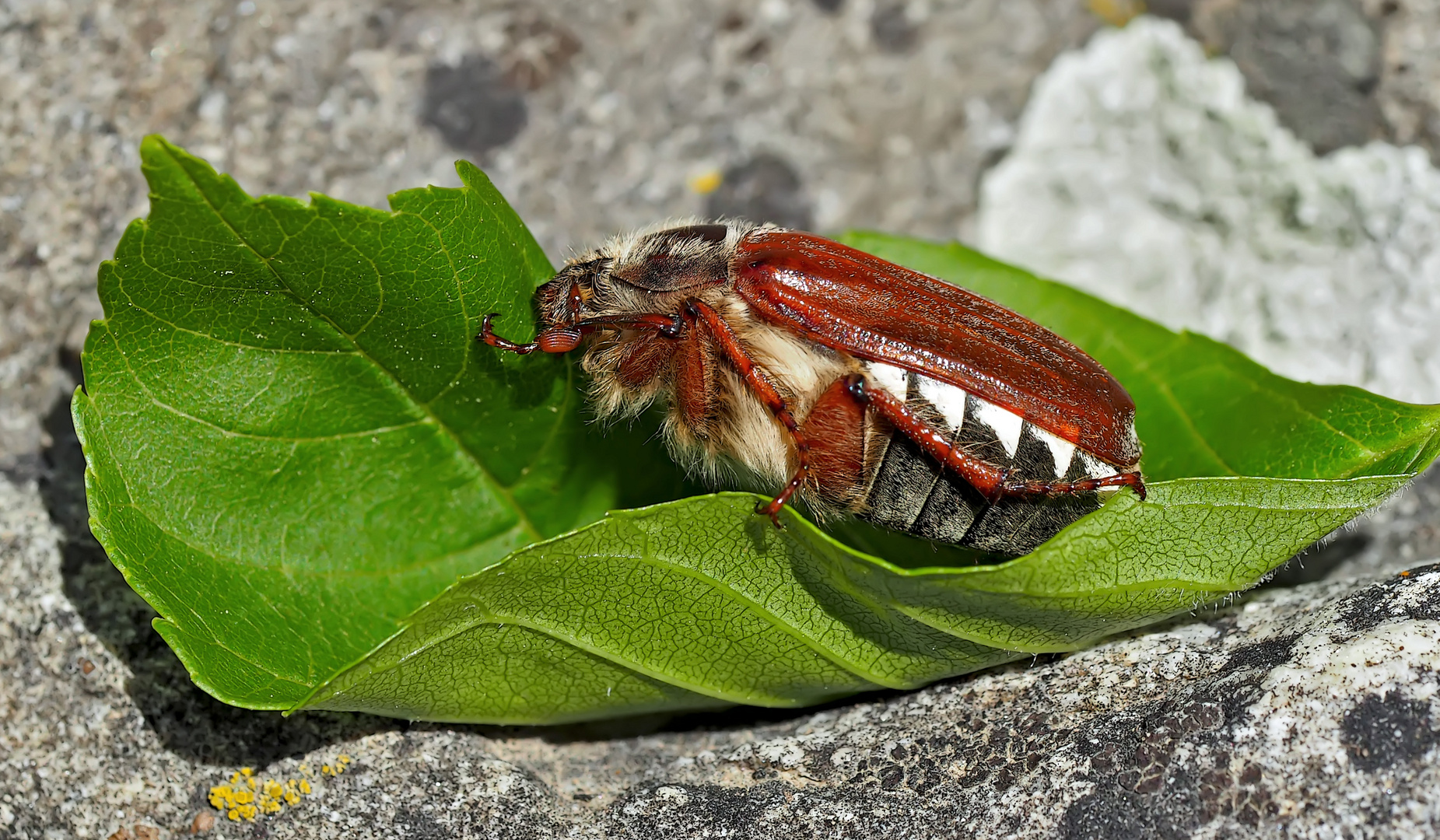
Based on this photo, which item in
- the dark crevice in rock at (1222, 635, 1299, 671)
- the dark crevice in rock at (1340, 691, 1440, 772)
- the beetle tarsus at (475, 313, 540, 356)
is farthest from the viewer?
the beetle tarsus at (475, 313, 540, 356)

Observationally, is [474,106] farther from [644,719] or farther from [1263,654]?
[1263,654]

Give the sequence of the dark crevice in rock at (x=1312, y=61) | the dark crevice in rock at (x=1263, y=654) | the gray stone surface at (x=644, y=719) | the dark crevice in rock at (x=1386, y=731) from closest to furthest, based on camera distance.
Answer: the dark crevice in rock at (x=1386, y=731) → the gray stone surface at (x=644, y=719) → the dark crevice in rock at (x=1263, y=654) → the dark crevice in rock at (x=1312, y=61)

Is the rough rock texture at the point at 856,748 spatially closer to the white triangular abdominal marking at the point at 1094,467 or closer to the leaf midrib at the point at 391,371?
the white triangular abdominal marking at the point at 1094,467

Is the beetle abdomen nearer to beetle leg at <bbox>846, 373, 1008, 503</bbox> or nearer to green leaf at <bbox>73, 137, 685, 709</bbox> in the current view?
beetle leg at <bbox>846, 373, 1008, 503</bbox>

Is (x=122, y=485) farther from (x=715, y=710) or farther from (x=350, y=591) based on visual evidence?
(x=715, y=710)

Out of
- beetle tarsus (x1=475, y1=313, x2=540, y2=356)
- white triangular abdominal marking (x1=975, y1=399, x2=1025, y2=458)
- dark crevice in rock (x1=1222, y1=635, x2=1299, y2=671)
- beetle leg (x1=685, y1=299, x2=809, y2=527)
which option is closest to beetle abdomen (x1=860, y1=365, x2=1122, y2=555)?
white triangular abdominal marking (x1=975, y1=399, x2=1025, y2=458)

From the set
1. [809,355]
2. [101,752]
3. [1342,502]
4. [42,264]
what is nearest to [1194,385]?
[1342,502]

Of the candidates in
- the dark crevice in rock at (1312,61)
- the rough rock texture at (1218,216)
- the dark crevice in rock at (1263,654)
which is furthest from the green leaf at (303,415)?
the dark crevice in rock at (1312,61)
